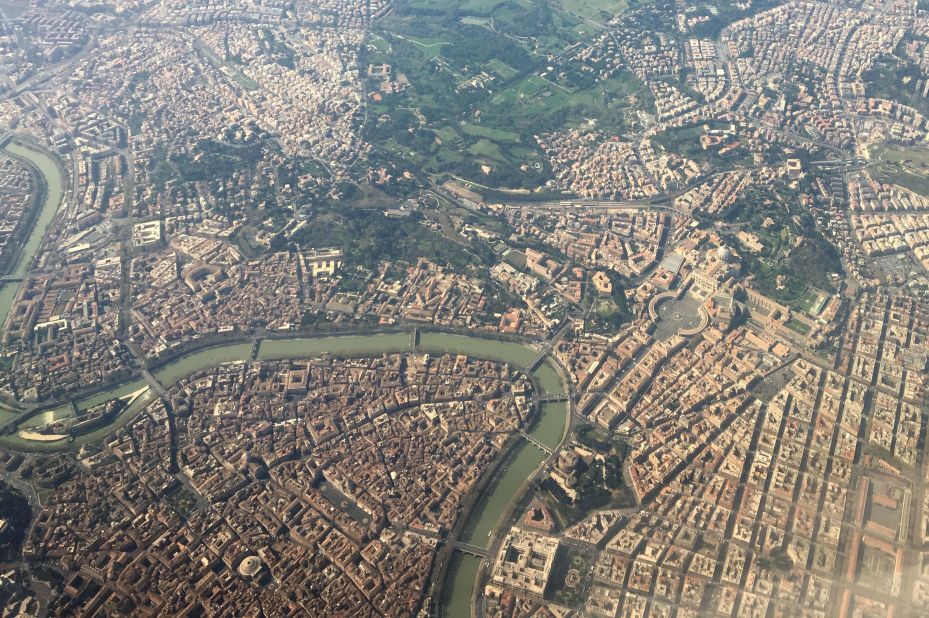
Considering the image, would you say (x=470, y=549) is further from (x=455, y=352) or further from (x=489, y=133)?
(x=489, y=133)

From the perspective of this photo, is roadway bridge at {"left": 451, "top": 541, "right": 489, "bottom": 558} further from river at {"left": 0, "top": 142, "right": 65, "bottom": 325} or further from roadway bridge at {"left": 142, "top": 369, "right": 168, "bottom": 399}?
river at {"left": 0, "top": 142, "right": 65, "bottom": 325}

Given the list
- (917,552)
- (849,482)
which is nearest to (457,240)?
(849,482)

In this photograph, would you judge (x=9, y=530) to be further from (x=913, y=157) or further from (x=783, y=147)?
(x=913, y=157)

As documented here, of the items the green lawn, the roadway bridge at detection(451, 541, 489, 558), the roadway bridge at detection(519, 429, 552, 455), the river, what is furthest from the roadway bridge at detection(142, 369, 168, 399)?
the green lawn

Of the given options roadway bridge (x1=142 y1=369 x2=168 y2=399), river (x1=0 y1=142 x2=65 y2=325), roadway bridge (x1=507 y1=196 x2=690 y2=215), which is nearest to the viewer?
roadway bridge (x1=142 y1=369 x2=168 y2=399)

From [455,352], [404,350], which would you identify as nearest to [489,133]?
[455,352]

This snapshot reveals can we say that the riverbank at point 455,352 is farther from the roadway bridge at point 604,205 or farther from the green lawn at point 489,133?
the green lawn at point 489,133

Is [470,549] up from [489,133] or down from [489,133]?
down

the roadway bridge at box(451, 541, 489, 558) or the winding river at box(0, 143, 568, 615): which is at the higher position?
the winding river at box(0, 143, 568, 615)
